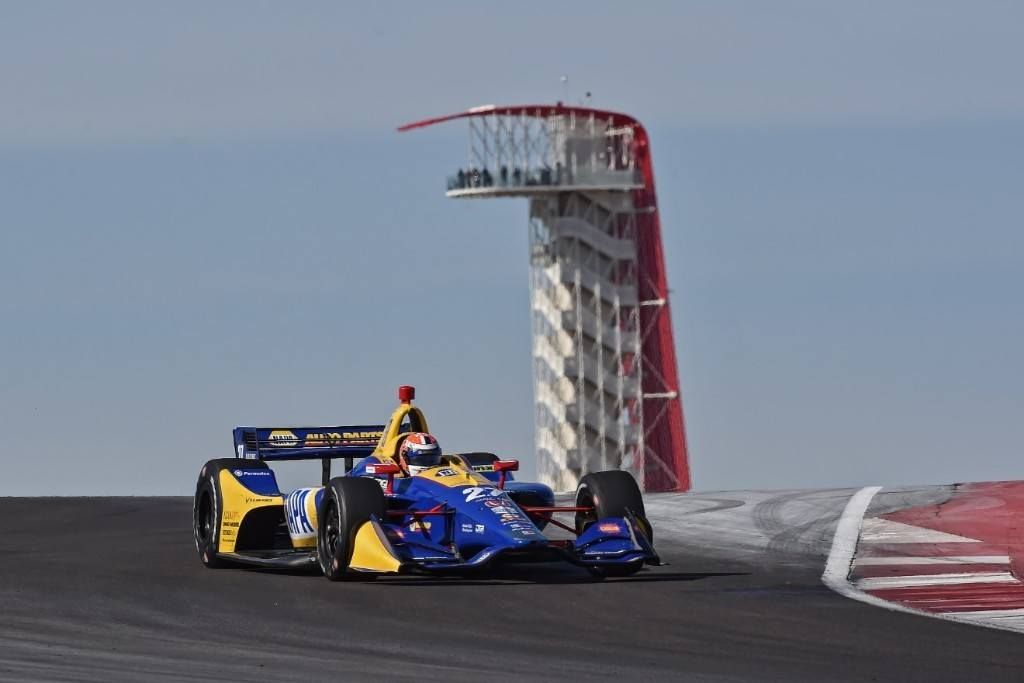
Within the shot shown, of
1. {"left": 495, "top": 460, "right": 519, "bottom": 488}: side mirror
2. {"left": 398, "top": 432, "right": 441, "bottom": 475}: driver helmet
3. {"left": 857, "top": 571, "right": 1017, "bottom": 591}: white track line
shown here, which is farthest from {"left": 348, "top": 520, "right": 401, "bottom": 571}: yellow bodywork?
{"left": 857, "top": 571, "right": 1017, "bottom": 591}: white track line

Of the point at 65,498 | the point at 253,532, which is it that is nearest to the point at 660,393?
the point at 65,498

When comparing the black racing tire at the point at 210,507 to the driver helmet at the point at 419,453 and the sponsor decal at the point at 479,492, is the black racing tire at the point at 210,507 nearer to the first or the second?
the driver helmet at the point at 419,453

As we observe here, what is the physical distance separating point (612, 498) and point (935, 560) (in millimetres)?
3096

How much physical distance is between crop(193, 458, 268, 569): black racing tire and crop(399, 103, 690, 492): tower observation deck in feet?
214

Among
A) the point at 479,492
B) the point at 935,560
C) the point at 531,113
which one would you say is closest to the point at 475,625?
the point at 479,492

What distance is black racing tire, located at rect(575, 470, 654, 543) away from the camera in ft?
54.3

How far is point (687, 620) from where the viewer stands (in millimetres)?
13109

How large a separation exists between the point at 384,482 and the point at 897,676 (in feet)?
23.2

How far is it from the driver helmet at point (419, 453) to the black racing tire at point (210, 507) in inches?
74.0

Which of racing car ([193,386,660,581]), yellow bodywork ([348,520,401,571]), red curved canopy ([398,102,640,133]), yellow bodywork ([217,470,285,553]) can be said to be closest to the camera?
yellow bodywork ([348,520,401,571])

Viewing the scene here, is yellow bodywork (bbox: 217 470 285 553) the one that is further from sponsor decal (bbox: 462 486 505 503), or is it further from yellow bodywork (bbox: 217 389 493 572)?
sponsor decal (bbox: 462 486 505 503)

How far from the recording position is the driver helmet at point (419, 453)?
16656 millimetres

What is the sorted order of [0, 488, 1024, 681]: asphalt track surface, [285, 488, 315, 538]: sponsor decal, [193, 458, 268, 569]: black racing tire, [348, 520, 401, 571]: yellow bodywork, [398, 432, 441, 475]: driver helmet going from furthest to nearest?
[193, 458, 268, 569]: black racing tire, [285, 488, 315, 538]: sponsor decal, [398, 432, 441, 475]: driver helmet, [348, 520, 401, 571]: yellow bodywork, [0, 488, 1024, 681]: asphalt track surface

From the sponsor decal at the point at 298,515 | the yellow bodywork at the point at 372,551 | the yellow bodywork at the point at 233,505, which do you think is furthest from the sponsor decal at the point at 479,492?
the yellow bodywork at the point at 233,505
